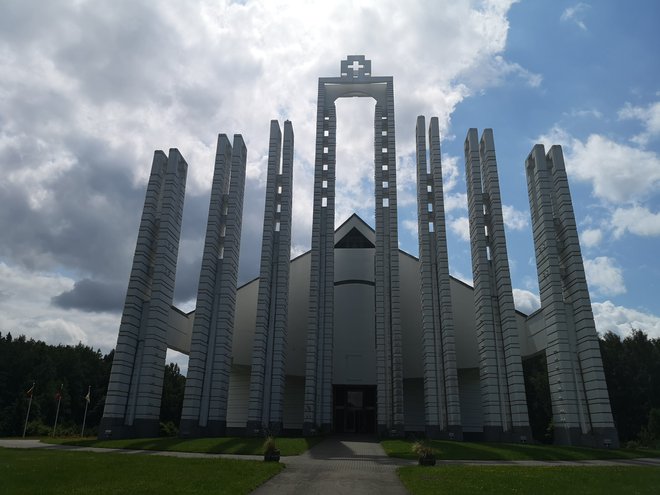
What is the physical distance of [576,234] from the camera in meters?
33.3

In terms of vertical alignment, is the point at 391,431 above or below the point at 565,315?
below

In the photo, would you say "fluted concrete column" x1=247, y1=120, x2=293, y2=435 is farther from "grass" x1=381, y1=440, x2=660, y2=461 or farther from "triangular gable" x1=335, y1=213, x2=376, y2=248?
"grass" x1=381, y1=440, x2=660, y2=461

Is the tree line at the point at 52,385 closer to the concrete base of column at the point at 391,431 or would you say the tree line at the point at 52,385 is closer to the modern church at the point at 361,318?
the modern church at the point at 361,318

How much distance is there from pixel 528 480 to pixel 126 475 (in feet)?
39.1

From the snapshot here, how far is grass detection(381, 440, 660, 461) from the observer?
23.7 metres

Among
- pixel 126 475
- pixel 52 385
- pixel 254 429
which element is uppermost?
pixel 52 385

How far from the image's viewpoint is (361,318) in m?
42.8

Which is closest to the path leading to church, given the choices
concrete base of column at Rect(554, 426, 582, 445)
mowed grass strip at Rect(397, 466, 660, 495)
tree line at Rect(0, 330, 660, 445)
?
mowed grass strip at Rect(397, 466, 660, 495)

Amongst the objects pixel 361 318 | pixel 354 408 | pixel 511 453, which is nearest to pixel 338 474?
pixel 511 453

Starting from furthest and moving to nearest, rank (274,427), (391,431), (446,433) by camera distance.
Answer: (391,431), (274,427), (446,433)

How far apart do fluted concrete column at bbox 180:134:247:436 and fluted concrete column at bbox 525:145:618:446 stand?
21392 millimetres

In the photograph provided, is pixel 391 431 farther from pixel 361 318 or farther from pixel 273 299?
pixel 273 299

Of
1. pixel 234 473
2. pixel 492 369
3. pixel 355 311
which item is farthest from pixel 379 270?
pixel 234 473

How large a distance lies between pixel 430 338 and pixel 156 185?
22.6 meters
